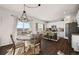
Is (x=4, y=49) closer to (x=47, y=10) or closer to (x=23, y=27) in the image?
(x=23, y=27)

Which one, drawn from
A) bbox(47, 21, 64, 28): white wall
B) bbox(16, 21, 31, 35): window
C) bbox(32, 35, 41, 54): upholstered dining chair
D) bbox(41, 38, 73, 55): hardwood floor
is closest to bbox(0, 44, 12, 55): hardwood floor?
bbox(16, 21, 31, 35): window

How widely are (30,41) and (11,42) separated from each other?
0.86ft

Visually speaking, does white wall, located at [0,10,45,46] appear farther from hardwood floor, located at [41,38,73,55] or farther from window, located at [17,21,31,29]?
hardwood floor, located at [41,38,73,55]

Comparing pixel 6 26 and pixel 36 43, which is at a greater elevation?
pixel 6 26

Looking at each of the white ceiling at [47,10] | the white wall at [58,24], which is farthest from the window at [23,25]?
the white wall at [58,24]

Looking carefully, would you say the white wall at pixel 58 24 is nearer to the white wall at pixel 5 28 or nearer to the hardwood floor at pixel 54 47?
the hardwood floor at pixel 54 47

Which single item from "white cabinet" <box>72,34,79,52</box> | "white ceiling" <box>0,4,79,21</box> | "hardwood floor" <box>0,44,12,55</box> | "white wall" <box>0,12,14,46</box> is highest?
"white ceiling" <box>0,4,79,21</box>

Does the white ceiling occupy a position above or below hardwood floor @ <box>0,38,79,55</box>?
above

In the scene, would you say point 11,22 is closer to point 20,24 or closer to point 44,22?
point 20,24

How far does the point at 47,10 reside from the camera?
1697mm

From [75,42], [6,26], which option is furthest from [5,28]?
[75,42]

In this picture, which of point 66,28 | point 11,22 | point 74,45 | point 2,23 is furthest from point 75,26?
point 2,23

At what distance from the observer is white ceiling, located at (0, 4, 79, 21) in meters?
1.67
